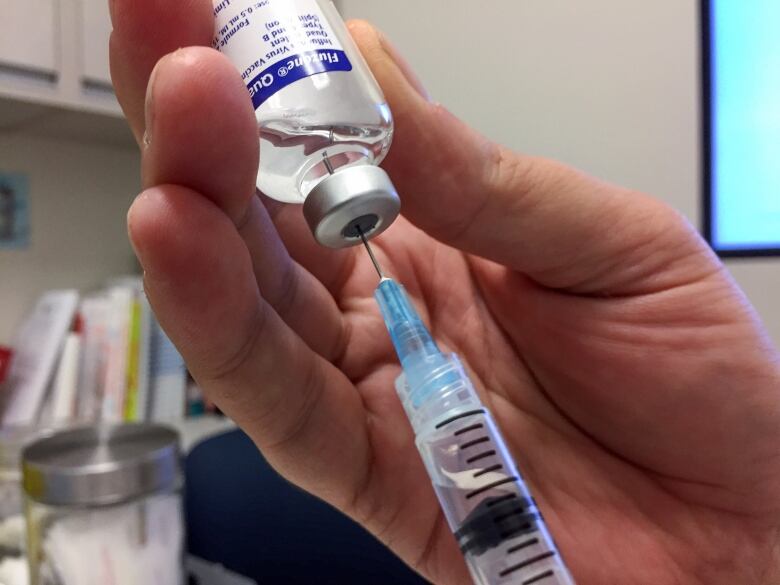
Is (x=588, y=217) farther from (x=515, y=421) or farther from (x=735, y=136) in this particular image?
(x=735, y=136)

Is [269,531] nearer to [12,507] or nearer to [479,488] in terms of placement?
[12,507]

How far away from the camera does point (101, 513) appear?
0.58m

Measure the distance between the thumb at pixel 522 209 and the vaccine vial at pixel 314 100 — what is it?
0.19 ft

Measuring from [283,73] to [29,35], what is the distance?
Result: 825mm

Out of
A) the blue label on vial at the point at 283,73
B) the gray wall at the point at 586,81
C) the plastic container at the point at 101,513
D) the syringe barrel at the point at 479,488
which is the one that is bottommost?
the plastic container at the point at 101,513

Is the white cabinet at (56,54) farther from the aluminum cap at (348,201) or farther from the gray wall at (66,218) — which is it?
the aluminum cap at (348,201)

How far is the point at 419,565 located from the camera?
0.48m

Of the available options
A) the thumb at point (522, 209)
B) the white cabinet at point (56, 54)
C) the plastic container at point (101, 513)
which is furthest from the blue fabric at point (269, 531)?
the white cabinet at point (56, 54)

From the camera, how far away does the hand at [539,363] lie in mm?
392

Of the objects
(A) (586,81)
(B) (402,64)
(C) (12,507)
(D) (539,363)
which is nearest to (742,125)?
(A) (586,81)

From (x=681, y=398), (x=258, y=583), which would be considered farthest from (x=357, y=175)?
(x=258, y=583)

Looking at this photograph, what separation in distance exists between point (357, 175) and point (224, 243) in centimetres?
7

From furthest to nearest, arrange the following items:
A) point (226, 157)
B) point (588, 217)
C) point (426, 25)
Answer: point (426, 25), point (588, 217), point (226, 157)

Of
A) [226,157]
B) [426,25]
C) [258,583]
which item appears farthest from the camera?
[426,25]
